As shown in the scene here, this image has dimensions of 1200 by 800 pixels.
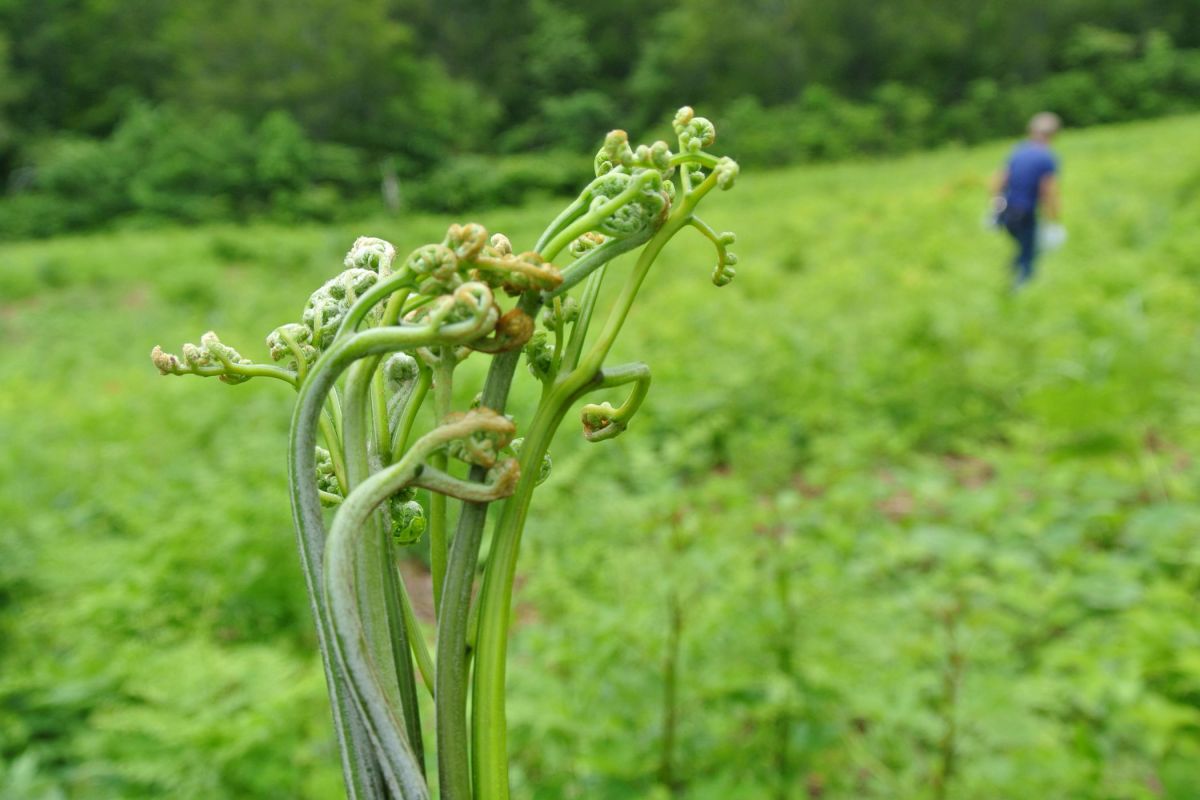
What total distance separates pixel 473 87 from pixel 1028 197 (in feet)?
96.6

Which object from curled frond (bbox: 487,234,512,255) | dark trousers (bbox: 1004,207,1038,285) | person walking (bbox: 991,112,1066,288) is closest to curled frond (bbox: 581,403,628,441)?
curled frond (bbox: 487,234,512,255)

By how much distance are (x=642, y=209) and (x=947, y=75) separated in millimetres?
43259

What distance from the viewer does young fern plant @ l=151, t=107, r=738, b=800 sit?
1.37 feet

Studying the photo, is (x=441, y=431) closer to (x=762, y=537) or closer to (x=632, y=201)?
(x=632, y=201)

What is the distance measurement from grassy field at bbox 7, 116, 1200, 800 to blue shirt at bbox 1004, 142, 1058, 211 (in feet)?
4.43

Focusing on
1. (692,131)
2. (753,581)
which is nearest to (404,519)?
(692,131)

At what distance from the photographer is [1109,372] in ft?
14.3

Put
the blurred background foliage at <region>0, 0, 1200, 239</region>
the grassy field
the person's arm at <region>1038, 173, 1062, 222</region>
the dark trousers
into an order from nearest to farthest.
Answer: the grassy field, the person's arm at <region>1038, 173, 1062, 222</region>, the dark trousers, the blurred background foliage at <region>0, 0, 1200, 239</region>

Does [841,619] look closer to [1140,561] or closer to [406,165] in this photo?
[1140,561]

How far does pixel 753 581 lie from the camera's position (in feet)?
7.36

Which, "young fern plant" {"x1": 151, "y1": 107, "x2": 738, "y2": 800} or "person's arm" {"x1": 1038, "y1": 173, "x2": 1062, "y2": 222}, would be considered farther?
"person's arm" {"x1": 1038, "y1": 173, "x2": 1062, "y2": 222}

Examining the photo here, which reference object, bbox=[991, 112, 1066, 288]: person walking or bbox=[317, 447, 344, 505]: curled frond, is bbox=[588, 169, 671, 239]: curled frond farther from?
bbox=[991, 112, 1066, 288]: person walking

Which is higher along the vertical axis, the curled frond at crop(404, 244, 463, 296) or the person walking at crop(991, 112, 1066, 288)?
the person walking at crop(991, 112, 1066, 288)

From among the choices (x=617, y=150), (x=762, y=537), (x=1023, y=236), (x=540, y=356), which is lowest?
(x=762, y=537)
